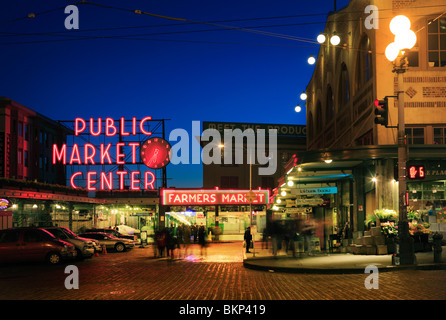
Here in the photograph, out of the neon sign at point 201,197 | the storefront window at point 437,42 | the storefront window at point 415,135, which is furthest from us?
the neon sign at point 201,197

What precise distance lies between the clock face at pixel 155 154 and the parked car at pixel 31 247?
25237 millimetres

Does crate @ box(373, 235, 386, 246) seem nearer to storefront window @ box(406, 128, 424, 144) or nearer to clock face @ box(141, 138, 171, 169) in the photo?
storefront window @ box(406, 128, 424, 144)

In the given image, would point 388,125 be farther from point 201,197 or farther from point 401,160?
point 201,197

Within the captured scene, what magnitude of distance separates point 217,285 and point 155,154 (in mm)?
35587

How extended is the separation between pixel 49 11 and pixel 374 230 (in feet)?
50.2

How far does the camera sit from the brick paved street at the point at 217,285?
1245 cm

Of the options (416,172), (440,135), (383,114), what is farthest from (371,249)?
(383,114)

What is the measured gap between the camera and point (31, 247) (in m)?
24.0

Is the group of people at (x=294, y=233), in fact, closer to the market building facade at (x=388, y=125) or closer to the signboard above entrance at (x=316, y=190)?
the market building facade at (x=388, y=125)

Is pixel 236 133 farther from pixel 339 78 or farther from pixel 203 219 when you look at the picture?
pixel 339 78

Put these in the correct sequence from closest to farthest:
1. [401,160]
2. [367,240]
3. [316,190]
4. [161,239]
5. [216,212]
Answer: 1. [401,160]
2. [367,240]
3. [161,239]
4. [316,190]
5. [216,212]

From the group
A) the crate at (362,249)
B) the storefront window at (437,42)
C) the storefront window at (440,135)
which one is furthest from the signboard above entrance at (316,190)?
the storefront window at (437,42)

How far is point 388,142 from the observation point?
2444 centimetres
